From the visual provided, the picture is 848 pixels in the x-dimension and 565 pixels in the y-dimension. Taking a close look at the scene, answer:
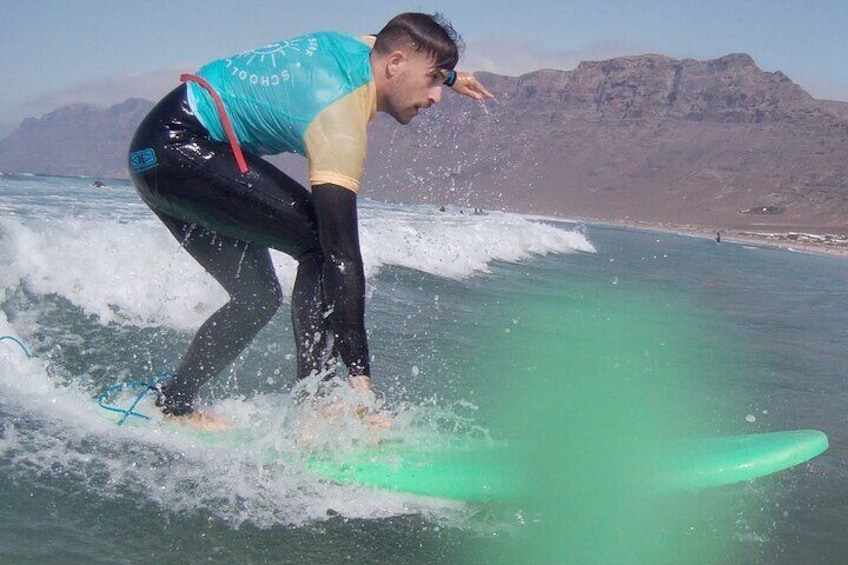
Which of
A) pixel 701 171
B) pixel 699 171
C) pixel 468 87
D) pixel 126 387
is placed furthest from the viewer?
pixel 699 171

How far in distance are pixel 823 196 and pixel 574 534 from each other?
14853cm

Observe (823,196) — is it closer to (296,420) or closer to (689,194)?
(689,194)

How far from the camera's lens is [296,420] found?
9.20 ft

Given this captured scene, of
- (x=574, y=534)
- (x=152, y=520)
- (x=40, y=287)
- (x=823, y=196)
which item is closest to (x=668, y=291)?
(x=40, y=287)

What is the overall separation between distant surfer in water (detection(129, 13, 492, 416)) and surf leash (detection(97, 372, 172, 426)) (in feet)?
2.32

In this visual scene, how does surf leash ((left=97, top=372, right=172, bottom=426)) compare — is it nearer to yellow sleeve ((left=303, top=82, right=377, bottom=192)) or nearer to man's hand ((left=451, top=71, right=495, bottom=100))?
yellow sleeve ((left=303, top=82, right=377, bottom=192))

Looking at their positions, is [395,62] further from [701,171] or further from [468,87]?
[701,171]

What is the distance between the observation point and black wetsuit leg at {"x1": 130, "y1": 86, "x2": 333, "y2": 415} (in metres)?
2.70

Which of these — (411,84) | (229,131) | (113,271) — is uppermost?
(411,84)

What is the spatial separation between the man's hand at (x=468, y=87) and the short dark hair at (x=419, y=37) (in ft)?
1.41

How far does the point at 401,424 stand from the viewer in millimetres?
3066

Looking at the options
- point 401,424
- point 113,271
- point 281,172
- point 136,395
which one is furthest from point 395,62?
point 113,271

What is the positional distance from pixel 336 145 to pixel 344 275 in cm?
47

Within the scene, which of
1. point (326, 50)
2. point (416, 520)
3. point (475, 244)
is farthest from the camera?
point (475, 244)
